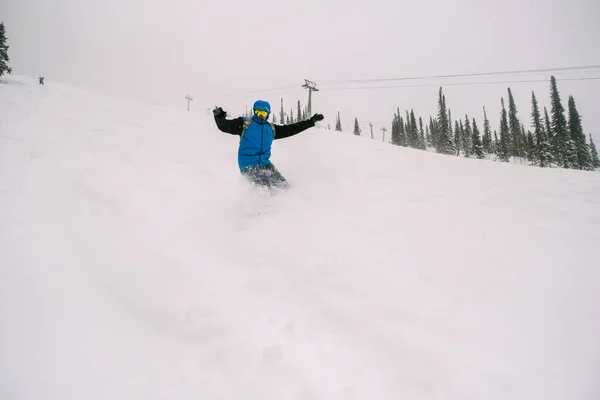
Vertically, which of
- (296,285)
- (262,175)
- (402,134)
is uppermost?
(402,134)

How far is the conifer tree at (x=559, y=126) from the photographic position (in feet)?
136

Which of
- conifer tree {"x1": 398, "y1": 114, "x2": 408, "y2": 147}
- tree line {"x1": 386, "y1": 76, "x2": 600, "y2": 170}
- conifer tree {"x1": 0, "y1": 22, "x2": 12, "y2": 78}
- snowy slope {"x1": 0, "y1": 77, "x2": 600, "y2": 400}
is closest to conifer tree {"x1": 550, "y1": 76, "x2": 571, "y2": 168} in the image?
tree line {"x1": 386, "y1": 76, "x2": 600, "y2": 170}

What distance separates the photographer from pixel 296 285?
8.82 ft

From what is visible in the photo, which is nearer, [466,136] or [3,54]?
[3,54]

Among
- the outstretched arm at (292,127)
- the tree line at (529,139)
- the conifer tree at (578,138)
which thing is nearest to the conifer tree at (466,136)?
the tree line at (529,139)

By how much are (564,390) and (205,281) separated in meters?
2.83

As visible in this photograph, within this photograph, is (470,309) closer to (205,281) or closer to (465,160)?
(205,281)

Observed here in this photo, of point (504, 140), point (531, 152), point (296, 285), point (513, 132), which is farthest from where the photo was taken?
point (513, 132)

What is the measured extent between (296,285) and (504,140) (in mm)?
65383

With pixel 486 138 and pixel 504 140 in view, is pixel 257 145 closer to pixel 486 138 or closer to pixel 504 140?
pixel 504 140

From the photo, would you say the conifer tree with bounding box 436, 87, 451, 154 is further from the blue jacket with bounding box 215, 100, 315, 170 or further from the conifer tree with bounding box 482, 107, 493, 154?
the blue jacket with bounding box 215, 100, 315, 170

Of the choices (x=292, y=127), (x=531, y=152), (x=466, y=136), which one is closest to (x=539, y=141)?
(x=531, y=152)

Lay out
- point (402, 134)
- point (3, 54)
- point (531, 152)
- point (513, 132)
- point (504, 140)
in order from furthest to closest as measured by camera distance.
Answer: point (402, 134) → point (513, 132) → point (504, 140) → point (531, 152) → point (3, 54)

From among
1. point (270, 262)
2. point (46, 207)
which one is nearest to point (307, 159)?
point (270, 262)
